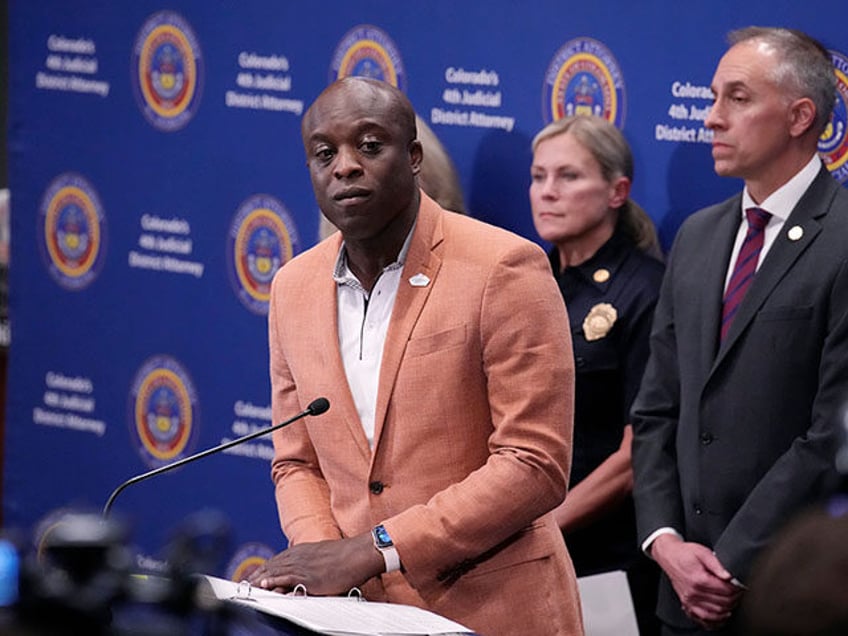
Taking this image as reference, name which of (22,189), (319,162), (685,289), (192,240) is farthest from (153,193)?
(319,162)

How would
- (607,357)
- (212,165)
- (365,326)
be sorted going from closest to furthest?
1. (365,326)
2. (607,357)
3. (212,165)

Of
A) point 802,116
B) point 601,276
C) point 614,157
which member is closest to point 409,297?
point 802,116

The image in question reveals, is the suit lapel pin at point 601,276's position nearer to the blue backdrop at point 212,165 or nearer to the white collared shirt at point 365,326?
the blue backdrop at point 212,165

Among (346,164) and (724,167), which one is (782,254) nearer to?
(724,167)

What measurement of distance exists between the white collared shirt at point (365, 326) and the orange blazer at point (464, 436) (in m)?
0.03

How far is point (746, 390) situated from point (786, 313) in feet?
0.67

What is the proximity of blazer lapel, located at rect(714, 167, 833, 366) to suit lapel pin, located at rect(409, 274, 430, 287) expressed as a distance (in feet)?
3.33

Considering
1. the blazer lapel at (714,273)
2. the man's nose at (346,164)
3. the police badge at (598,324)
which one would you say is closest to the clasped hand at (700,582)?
the blazer lapel at (714,273)

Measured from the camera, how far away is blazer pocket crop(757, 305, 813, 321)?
367 centimetres

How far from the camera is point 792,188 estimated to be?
12.6 feet

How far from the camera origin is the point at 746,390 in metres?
3.74

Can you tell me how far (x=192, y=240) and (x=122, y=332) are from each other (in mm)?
579

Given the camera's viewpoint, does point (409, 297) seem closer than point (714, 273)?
Yes

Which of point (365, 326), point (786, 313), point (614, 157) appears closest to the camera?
point (365, 326)
